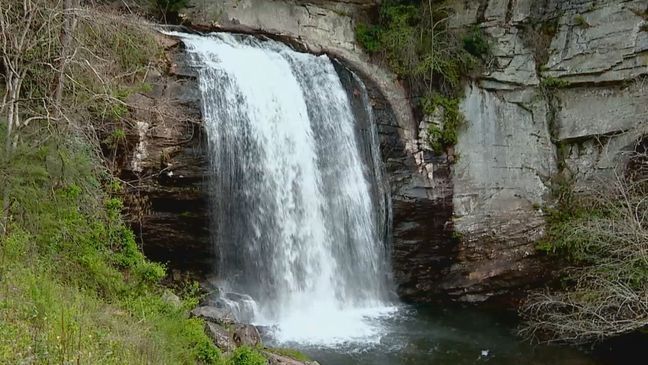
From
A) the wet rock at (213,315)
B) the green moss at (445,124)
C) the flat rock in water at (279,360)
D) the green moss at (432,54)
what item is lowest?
the flat rock in water at (279,360)

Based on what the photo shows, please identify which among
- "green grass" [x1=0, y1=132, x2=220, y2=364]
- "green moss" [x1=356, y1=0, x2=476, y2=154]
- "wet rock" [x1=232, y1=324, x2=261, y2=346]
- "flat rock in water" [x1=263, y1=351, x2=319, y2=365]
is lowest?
"flat rock in water" [x1=263, y1=351, x2=319, y2=365]

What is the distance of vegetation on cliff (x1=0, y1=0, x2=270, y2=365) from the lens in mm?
4734

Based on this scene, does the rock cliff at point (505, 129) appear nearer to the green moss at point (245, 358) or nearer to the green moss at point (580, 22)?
the green moss at point (580, 22)

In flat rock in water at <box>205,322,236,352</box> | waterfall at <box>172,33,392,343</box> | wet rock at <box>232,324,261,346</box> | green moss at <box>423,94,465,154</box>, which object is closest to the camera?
flat rock in water at <box>205,322,236,352</box>

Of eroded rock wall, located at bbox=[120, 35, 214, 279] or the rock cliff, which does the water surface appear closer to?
the rock cliff

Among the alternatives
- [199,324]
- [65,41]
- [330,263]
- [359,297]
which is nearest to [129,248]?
[199,324]

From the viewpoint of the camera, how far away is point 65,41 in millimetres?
7082

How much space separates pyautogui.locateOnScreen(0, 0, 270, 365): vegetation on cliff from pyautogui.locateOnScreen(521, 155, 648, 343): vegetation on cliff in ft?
20.3

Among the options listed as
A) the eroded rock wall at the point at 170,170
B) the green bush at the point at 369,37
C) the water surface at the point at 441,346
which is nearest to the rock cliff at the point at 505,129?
the green bush at the point at 369,37

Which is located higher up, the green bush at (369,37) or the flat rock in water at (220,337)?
the green bush at (369,37)

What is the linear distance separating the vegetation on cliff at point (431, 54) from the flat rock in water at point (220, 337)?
6647mm

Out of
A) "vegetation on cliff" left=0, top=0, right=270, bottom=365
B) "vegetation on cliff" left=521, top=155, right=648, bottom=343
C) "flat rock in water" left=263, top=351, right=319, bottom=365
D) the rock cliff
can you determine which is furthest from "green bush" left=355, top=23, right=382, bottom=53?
"flat rock in water" left=263, top=351, right=319, bottom=365

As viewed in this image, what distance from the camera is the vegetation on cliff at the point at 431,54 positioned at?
11.9 m

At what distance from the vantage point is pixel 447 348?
9.36 meters
